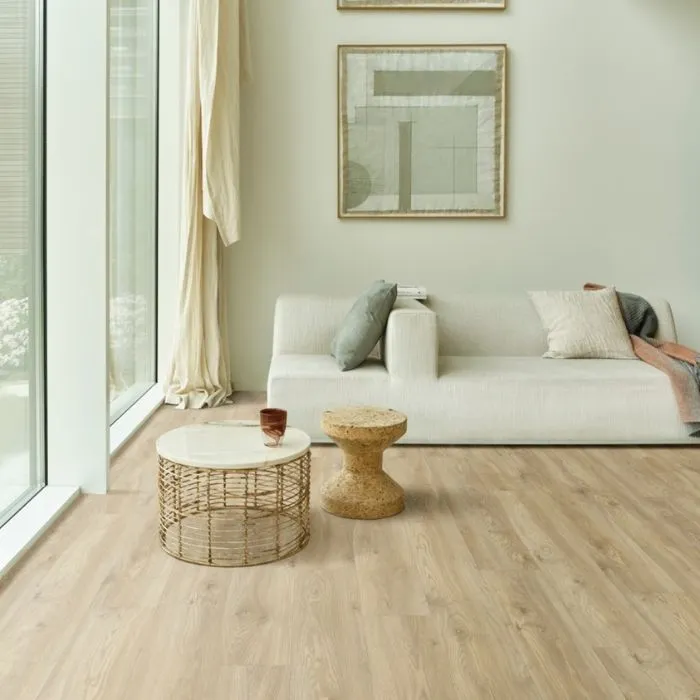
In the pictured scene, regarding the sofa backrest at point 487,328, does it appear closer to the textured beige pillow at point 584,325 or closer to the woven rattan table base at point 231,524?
the textured beige pillow at point 584,325

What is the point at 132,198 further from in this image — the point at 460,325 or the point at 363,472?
the point at 363,472

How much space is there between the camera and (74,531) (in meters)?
3.22

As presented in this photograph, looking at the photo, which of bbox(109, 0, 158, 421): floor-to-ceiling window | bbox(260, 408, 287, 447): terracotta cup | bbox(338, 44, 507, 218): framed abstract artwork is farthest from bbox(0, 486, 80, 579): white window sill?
bbox(338, 44, 507, 218): framed abstract artwork

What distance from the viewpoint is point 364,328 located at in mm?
4637

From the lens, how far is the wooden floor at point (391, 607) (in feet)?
7.16

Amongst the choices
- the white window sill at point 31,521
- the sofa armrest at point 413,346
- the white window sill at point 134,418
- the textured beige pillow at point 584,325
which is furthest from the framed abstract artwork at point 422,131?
the white window sill at point 31,521

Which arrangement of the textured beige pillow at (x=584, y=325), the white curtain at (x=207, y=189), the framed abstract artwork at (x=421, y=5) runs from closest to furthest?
the textured beige pillow at (x=584, y=325) → the white curtain at (x=207, y=189) → the framed abstract artwork at (x=421, y=5)

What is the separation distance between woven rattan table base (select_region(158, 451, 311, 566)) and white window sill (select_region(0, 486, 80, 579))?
0.38 metres

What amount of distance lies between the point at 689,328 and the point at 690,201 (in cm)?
76

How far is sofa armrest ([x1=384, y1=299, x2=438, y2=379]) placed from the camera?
457 centimetres

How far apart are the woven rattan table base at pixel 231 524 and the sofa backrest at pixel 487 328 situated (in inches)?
82.3

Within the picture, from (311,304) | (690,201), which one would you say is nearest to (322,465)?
(311,304)

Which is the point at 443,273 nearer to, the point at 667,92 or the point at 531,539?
the point at 667,92

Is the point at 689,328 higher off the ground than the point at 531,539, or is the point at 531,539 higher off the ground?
the point at 689,328
